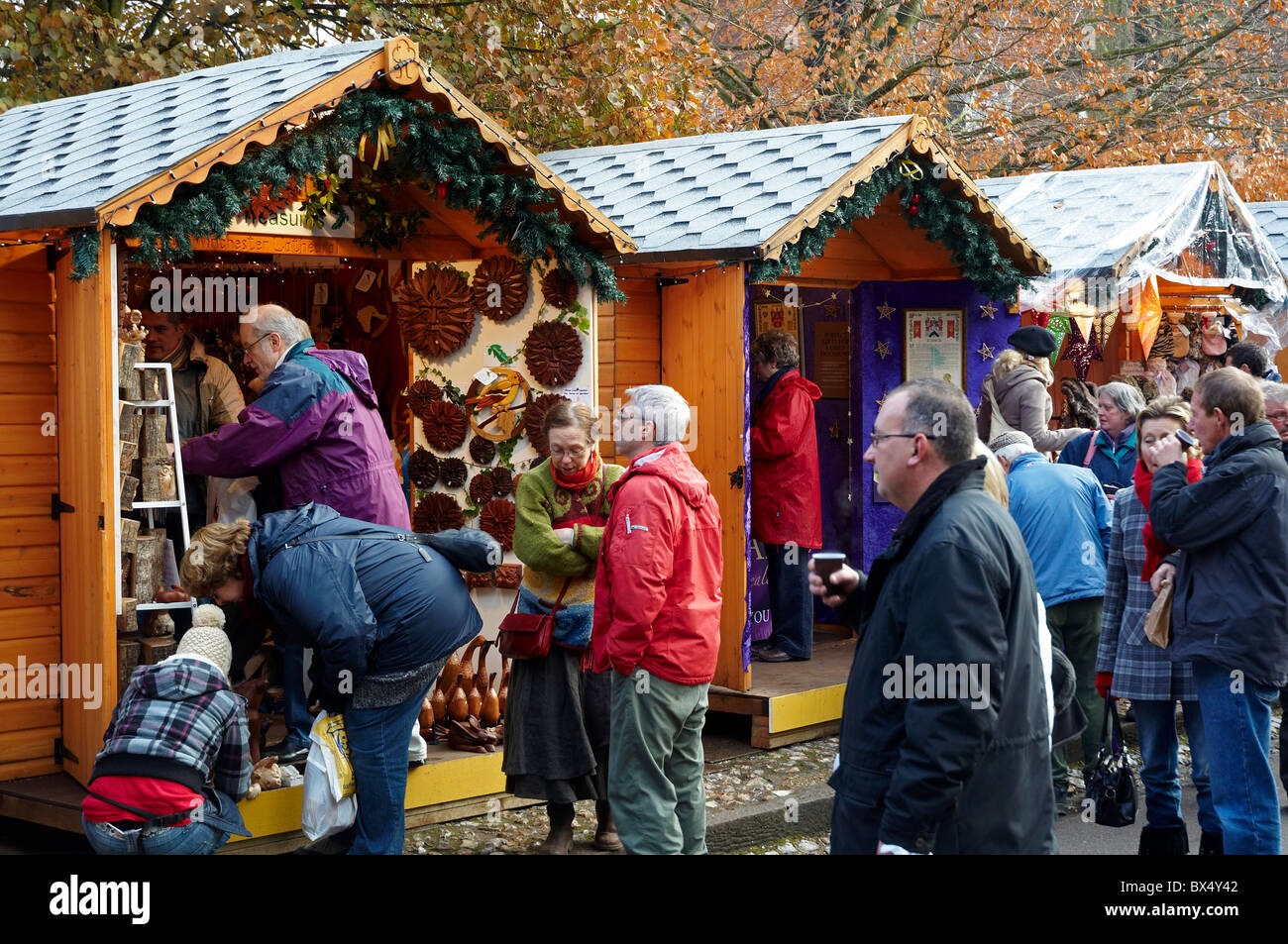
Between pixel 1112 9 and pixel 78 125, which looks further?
pixel 1112 9

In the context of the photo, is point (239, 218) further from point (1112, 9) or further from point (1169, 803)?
point (1112, 9)

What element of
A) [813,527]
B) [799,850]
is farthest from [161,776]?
[813,527]

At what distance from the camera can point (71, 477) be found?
20.9ft

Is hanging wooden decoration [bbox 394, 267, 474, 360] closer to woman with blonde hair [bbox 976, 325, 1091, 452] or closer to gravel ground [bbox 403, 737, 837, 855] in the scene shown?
gravel ground [bbox 403, 737, 837, 855]

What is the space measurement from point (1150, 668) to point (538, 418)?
3374 mm

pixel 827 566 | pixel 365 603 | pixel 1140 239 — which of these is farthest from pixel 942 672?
pixel 1140 239

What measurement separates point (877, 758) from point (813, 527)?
5628 millimetres

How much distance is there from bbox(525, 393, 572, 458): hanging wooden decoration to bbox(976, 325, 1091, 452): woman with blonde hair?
118 inches

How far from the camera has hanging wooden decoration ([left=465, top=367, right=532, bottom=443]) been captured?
779cm

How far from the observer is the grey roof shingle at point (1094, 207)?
11414 mm

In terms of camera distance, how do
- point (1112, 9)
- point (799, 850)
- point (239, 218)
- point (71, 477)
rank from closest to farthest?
1. point (71, 477)
2. point (799, 850)
3. point (239, 218)
4. point (1112, 9)

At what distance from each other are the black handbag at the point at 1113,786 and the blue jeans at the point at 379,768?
3458mm

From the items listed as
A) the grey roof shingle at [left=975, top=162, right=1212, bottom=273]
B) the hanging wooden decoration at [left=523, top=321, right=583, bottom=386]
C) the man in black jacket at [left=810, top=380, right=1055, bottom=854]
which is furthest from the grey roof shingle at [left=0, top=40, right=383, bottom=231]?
the grey roof shingle at [left=975, top=162, right=1212, bottom=273]

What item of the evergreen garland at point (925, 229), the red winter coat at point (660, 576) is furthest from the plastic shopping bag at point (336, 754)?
the evergreen garland at point (925, 229)
